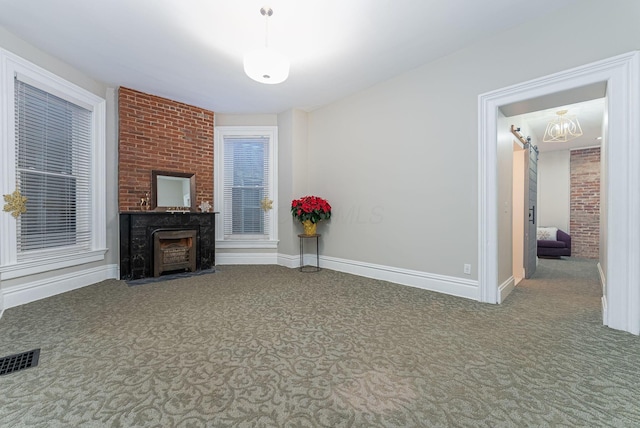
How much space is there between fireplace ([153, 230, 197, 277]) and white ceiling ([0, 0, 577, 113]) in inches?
90.5

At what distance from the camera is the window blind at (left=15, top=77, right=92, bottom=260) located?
10.4 feet

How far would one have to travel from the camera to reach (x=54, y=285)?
3.43 metres

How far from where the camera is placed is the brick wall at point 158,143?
167 inches

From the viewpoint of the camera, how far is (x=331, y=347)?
6.72ft

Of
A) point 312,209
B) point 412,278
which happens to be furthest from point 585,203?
point 312,209

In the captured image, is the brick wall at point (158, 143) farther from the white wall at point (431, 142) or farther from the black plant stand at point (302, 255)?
the white wall at point (431, 142)

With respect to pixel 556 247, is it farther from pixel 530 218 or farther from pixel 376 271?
pixel 376 271

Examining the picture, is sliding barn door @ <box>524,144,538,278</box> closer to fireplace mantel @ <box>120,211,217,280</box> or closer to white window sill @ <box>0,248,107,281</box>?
fireplace mantel @ <box>120,211,217,280</box>

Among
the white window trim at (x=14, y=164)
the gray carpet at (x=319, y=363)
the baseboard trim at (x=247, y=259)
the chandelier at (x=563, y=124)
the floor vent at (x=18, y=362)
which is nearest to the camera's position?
the gray carpet at (x=319, y=363)

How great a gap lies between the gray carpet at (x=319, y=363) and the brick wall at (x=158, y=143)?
1.92 metres

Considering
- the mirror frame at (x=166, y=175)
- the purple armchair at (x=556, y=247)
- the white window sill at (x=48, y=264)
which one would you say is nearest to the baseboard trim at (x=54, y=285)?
the white window sill at (x=48, y=264)

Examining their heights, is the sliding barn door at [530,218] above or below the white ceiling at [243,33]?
below

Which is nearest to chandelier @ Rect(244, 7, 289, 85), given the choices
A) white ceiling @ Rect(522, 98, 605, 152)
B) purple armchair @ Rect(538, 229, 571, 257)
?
white ceiling @ Rect(522, 98, 605, 152)

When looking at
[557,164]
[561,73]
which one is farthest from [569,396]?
[557,164]
